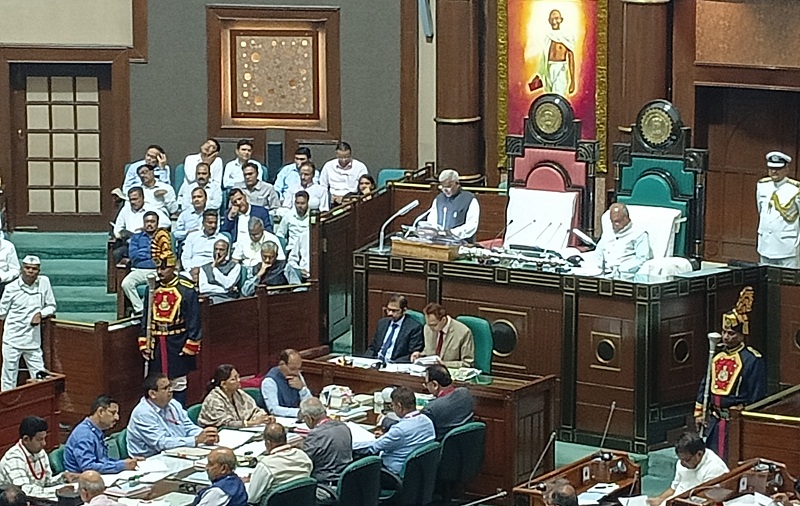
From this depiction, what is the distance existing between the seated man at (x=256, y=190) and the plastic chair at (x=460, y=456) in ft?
18.7

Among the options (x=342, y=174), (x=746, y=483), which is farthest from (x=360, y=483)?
(x=342, y=174)

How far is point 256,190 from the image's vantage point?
1711cm

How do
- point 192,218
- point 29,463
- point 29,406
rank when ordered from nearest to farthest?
1. point 29,463
2. point 29,406
3. point 192,218

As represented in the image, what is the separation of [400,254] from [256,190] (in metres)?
2.89

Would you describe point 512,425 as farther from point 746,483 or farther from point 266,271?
point 266,271

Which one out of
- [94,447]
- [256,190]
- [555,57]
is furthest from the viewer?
[555,57]

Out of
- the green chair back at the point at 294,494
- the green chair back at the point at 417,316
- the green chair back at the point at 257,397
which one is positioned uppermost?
the green chair back at the point at 417,316

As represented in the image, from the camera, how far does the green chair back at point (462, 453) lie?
1159cm

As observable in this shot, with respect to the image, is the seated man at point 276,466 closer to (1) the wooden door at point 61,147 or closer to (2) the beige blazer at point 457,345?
(2) the beige blazer at point 457,345

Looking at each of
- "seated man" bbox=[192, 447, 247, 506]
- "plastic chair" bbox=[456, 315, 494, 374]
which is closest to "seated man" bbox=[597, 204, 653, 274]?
"plastic chair" bbox=[456, 315, 494, 374]

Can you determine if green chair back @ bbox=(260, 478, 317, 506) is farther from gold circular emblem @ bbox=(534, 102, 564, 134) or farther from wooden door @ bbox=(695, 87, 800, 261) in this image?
wooden door @ bbox=(695, 87, 800, 261)

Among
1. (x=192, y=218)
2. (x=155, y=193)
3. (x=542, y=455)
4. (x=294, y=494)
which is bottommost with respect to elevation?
(x=542, y=455)

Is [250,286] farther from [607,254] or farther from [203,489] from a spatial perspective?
[203,489]

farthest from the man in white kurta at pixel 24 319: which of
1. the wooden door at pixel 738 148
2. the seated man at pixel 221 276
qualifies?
the wooden door at pixel 738 148
